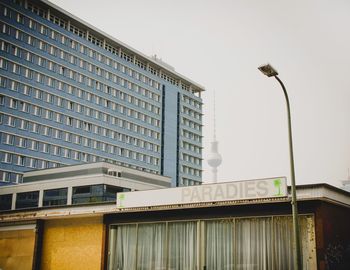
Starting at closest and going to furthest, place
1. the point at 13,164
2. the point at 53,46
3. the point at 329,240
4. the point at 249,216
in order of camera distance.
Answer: the point at 329,240 < the point at 249,216 < the point at 13,164 < the point at 53,46

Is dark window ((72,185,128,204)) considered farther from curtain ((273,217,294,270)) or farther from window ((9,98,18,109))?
curtain ((273,217,294,270))

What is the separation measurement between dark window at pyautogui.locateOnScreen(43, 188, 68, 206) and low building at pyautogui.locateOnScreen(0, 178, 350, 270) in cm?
4121

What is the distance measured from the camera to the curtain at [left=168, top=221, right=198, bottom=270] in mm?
18109

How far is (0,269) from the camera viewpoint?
24281mm

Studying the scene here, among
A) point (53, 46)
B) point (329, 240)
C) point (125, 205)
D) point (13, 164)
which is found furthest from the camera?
point (53, 46)

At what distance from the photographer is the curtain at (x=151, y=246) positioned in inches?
751

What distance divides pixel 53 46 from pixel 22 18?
717cm

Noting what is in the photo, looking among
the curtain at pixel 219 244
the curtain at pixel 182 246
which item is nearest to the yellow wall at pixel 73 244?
the curtain at pixel 182 246

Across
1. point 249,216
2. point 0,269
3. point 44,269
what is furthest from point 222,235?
point 0,269

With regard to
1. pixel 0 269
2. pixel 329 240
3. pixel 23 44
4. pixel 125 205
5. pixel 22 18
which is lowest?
pixel 0 269

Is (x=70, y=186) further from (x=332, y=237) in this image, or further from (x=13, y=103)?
(x=332, y=237)

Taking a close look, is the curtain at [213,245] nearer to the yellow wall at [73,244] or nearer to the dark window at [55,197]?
the yellow wall at [73,244]

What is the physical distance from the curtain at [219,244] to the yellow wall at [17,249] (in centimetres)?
1084

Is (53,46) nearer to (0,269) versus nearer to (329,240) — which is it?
(0,269)
